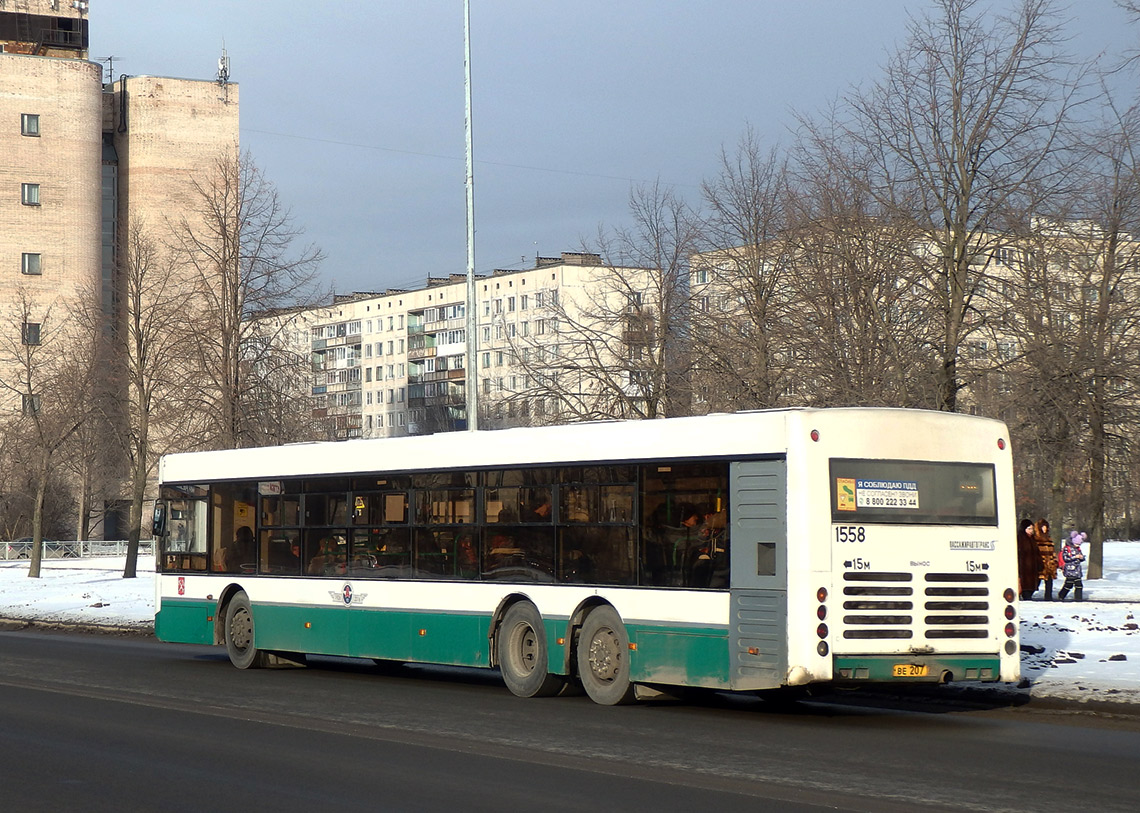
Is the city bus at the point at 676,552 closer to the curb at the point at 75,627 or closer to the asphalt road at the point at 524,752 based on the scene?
the asphalt road at the point at 524,752

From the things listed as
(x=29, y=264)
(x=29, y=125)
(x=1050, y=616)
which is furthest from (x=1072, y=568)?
(x=29, y=125)

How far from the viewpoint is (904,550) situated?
13.8m

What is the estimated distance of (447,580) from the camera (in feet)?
56.3

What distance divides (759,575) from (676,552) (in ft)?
3.65

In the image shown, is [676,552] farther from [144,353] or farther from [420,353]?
[420,353]

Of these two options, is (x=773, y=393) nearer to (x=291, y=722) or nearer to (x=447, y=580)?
(x=447, y=580)

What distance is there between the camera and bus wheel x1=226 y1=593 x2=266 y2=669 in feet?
66.4

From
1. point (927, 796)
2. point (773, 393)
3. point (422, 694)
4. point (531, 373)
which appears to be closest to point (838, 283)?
point (773, 393)

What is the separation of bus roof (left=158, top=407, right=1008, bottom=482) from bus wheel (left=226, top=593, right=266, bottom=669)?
1673mm

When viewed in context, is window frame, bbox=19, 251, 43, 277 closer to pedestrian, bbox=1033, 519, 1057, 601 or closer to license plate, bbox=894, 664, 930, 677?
pedestrian, bbox=1033, 519, 1057, 601

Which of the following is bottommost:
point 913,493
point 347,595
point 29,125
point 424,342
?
point 347,595

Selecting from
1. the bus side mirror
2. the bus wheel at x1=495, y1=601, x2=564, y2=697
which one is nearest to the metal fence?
the bus side mirror

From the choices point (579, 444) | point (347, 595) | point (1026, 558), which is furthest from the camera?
point (1026, 558)

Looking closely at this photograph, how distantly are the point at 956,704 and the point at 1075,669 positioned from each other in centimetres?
201
